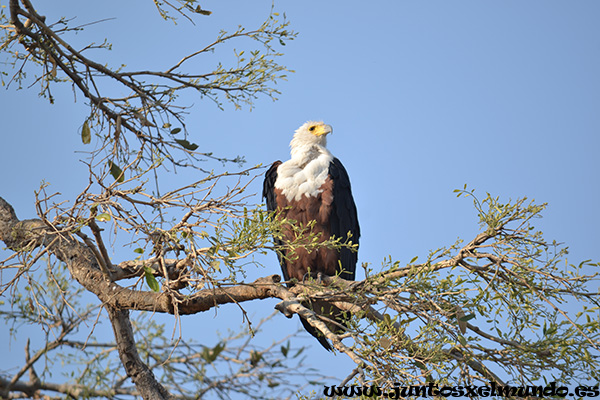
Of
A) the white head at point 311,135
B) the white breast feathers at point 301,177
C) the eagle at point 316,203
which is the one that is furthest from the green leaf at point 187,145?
the white head at point 311,135

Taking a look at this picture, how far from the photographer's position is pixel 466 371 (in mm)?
2527

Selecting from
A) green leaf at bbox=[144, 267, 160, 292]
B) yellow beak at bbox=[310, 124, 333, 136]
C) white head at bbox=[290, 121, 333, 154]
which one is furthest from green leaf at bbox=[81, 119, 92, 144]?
yellow beak at bbox=[310, 124, 333, 136]

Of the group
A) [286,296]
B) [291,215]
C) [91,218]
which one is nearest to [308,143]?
[291,215]

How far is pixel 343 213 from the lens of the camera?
175 inches

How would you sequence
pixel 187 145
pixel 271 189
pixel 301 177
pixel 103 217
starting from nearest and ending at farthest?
pixel 103 217, pixel 187 145, pixel 301 177, pixel 271 189

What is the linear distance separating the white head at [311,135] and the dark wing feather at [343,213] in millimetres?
333

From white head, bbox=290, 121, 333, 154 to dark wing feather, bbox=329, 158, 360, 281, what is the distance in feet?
1.09

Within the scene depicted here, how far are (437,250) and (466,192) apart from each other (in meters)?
0.25

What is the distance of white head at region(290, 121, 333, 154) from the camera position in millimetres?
4914

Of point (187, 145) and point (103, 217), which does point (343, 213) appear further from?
point (103, 217)

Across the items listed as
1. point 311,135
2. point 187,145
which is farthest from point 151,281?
point 311,135

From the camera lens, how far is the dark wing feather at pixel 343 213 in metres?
4.39

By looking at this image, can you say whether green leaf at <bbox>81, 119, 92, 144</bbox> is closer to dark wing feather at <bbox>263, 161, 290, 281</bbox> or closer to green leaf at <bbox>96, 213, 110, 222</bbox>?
green leaf at <bbox>96, 213, 110, 222</bbox>

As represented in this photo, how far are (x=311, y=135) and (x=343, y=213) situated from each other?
79cm
